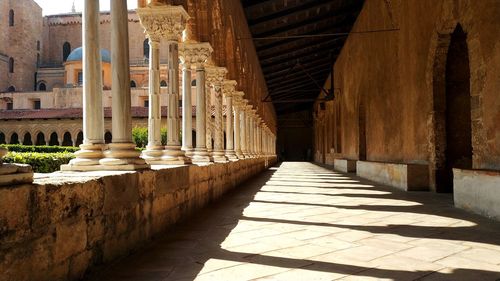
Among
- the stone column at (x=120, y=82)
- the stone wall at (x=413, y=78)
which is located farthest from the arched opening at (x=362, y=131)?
the stone column at (x=120, y=82)

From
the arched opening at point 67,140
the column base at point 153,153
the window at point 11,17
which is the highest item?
the window at point 11,17

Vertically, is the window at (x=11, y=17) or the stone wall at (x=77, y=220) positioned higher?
the window at (x=11, y=17)

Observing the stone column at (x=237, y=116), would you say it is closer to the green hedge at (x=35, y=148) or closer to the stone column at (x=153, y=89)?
the stone column at (x=153, y=89)

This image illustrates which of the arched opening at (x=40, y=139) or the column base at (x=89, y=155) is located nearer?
the column base at (x=89, y=155)

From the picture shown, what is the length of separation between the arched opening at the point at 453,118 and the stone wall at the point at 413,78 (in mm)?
67

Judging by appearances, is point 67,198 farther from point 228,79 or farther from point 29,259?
point 228,79

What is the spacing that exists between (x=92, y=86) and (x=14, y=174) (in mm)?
1957

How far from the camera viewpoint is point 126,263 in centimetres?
305

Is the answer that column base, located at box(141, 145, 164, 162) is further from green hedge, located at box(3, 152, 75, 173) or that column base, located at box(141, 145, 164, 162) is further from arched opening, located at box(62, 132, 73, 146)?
arched opening, located at box(62, 132, 73, 146)

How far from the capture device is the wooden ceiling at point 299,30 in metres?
13.2

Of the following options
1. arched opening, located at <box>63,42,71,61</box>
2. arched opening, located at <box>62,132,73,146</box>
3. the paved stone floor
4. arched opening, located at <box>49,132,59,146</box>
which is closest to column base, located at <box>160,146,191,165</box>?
the paved stone floor

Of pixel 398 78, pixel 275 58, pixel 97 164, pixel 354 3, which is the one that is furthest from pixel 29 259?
pixel 275 58

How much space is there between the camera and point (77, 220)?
8.41ft

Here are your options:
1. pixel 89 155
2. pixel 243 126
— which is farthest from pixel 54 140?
pixel 89 155
